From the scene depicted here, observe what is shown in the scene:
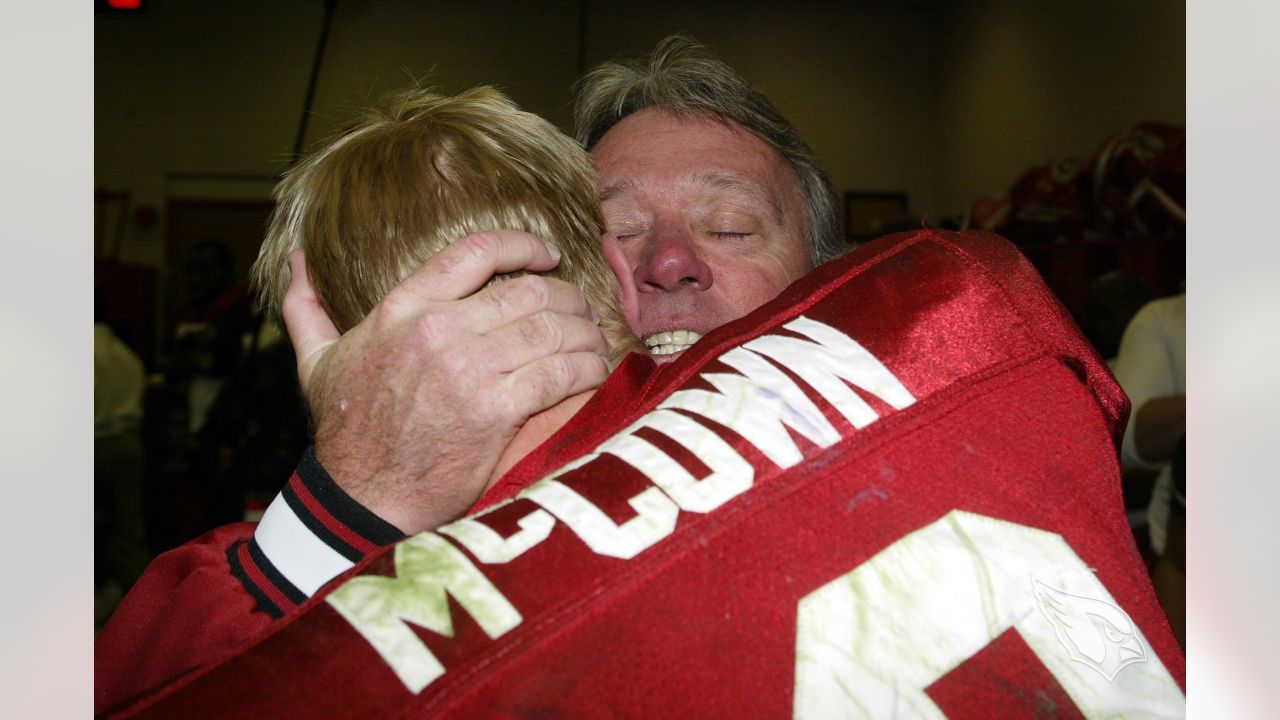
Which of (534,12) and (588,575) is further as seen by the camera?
(534,12)

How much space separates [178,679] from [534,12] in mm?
7214

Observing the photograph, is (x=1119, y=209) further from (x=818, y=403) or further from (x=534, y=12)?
(x=534, y=12)

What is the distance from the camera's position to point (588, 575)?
0.51m

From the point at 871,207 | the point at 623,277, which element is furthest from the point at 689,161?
the point at 871,207

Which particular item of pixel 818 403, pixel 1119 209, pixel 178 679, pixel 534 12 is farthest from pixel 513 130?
pixel 534 12

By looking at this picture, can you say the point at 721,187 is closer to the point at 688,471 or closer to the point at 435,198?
the point at 435,198

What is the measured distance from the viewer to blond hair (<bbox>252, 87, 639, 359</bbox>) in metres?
0.80

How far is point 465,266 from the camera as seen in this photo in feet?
2.43

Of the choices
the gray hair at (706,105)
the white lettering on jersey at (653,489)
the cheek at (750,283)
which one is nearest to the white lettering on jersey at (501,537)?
the white lettering on jersey at (653,489)

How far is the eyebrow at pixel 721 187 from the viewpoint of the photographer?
1.46 metres

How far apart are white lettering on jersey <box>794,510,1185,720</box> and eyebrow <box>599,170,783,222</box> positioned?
3.15ft

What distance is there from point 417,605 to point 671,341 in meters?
0.89

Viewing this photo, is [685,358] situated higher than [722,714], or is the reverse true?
[685,358]

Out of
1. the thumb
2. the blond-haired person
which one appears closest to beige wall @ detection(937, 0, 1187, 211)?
the blond-haired person
